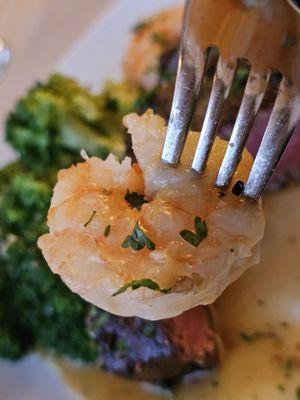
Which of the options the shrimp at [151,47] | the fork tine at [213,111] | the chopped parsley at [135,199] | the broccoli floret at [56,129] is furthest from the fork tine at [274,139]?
the shrimp at [151,47]

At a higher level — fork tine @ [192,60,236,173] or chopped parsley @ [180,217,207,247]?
fork tine @ [192,60,236,173]

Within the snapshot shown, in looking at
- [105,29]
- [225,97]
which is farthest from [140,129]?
[105,29]

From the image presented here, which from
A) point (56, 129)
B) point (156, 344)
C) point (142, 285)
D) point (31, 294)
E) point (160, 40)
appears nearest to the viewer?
point (142, 285)

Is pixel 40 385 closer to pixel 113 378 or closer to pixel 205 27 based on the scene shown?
pixel 113 378

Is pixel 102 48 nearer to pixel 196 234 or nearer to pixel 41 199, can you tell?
pixel 41 199

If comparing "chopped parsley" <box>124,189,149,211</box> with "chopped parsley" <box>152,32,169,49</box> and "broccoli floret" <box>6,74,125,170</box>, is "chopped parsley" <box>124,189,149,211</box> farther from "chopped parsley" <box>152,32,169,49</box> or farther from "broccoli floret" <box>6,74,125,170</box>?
"chopped parsley" <box>152,32,169,49</box>

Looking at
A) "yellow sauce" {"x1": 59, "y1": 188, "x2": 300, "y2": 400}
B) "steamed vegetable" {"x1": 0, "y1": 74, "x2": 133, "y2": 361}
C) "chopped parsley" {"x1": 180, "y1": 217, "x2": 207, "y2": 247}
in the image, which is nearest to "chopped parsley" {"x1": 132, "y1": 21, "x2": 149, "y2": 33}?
"steamed vegetable" {"x1": 0, "y1": 74, "x2": 133, "y2": 361}

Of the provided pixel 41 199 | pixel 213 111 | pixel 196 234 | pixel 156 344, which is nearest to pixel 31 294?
pixel 41 199
